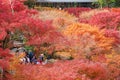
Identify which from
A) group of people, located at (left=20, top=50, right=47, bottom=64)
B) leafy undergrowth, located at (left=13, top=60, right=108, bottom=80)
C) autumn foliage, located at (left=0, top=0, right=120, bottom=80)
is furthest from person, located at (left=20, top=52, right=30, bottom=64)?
leafy undergrowth, located at (left=13, top=60, right=108, bottom=80)

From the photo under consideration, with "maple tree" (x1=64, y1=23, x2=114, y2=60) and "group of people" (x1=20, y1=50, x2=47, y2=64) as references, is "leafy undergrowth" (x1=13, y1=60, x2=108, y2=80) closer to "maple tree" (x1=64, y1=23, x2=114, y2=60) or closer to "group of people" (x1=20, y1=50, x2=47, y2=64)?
"group of people" (x1=20, y1=50, x2=47, y2=64)

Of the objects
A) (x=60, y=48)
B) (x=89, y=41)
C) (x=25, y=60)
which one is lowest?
(x=60, y=48)

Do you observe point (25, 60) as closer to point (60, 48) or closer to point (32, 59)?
point (32, 59)

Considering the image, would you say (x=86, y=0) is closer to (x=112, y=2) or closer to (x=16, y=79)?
(x=112, y=2)

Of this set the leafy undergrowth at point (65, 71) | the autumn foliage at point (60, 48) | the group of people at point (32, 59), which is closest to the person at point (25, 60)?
the group of people at point (32, 59)

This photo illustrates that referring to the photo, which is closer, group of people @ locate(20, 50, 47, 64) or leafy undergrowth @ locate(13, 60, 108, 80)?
leafy undergrowth @ locate(13, 60, 108, 80)

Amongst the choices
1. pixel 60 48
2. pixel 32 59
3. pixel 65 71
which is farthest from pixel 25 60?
pixel 65 71

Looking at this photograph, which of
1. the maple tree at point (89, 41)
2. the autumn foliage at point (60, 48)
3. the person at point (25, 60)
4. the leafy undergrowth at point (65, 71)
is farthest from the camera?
the maple tree at point (89, 41)

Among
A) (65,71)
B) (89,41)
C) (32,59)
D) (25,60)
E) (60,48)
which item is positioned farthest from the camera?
(60,48)

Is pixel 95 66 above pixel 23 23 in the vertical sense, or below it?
below

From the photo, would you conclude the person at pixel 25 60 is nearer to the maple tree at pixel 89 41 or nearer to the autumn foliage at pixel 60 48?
the autumn foliage at pixel 60 48

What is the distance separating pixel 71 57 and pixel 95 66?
5.61 m

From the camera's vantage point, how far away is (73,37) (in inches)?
1177

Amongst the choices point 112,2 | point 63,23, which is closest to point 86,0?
→ point 112,2
